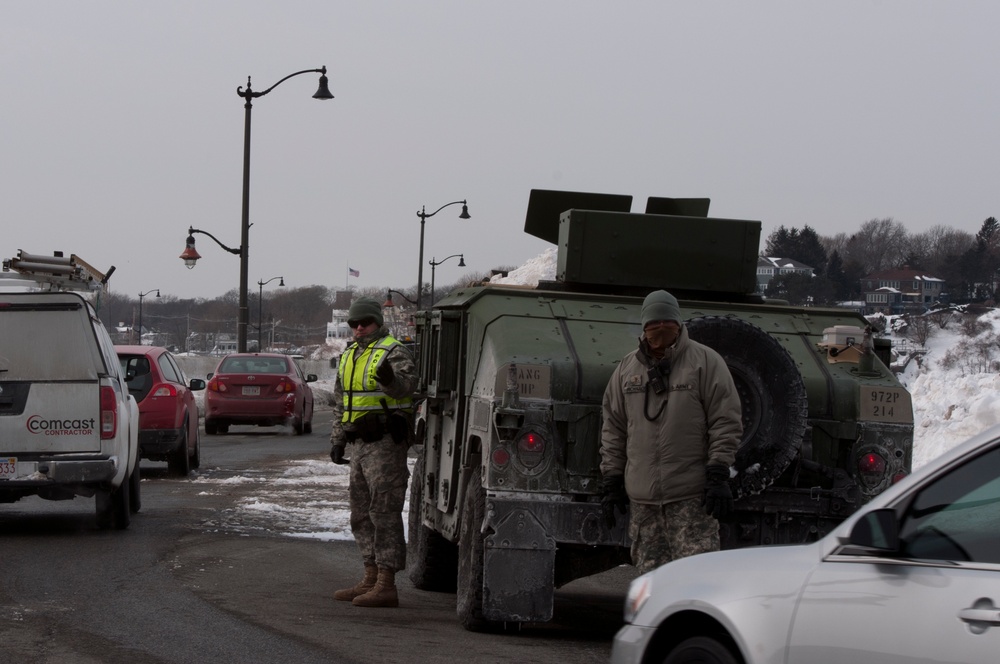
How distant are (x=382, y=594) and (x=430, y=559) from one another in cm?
102

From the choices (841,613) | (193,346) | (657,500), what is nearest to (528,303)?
(657,500)

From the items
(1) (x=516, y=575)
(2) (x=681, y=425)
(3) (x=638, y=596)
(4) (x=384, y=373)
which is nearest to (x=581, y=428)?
(1) (x=516, y=575)

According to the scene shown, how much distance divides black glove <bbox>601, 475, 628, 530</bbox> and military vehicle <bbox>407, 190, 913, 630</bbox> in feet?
1.08

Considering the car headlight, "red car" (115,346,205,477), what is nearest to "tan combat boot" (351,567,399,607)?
the car headlight

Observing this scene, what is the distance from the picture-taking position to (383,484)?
29.9ft

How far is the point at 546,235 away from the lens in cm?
1172

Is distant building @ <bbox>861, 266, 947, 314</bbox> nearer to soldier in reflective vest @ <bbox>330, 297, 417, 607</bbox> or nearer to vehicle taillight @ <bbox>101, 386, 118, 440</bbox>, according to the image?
vehicle taillight @ <bbox>101, 386, 118, 440</bbox>

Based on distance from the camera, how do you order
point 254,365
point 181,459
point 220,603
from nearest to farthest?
1. point 220,603
2. point 181,459
3. point 254,365

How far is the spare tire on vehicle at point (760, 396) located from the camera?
7.77 m

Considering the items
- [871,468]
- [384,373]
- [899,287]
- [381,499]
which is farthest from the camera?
[899,287]

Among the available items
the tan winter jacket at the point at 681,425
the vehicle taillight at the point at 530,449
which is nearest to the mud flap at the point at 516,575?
the vehicle taillight at the point at 530,449

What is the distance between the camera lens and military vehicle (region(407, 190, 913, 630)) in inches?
306

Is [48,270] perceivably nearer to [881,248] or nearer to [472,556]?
[472,556]

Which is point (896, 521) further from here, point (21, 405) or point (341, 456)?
point (21, 405)
